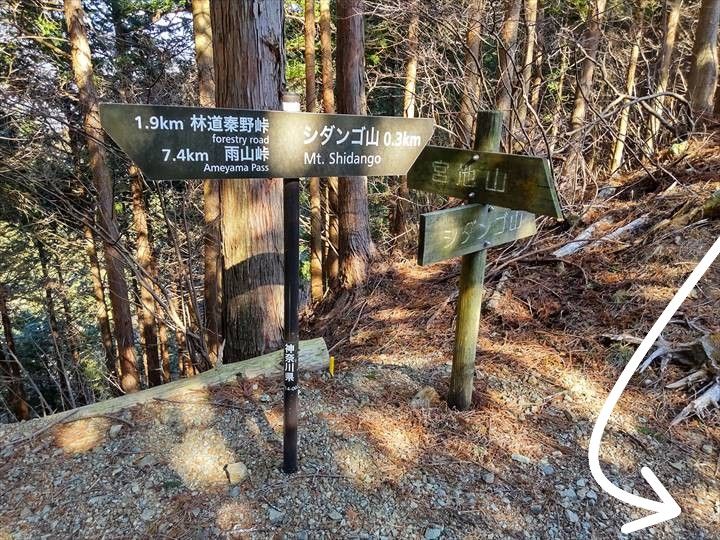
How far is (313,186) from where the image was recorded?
26.8 ft

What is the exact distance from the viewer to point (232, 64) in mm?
3607

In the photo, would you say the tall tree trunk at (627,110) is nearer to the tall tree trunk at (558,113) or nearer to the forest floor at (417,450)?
the tall tree trunk at (558,113)

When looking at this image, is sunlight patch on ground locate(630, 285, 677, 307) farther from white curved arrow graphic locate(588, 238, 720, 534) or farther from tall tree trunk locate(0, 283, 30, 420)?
tall tree trunk locate(0, 283, 30, 420)

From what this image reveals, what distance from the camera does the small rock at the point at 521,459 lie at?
8.87 ft

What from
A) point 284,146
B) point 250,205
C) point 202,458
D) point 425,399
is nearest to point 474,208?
point 284,146

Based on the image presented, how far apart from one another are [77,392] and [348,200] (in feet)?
35.7

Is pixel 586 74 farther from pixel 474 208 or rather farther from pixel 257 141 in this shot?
pixel 257 141

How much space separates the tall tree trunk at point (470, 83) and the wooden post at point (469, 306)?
14.0 ft

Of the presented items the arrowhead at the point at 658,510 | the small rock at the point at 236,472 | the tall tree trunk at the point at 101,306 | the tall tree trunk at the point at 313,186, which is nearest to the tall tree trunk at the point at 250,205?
the small rock at the point at 236,472

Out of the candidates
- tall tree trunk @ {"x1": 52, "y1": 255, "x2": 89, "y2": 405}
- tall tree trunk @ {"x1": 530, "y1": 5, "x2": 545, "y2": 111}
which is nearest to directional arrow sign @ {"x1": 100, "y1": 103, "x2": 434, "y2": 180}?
tall tree trunk @ {"x1": 530, "y1": 5, "x2": 545, "y2": 111}

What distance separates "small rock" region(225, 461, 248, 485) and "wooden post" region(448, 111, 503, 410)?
1493 mm

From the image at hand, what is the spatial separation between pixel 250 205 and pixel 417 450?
8.18ft

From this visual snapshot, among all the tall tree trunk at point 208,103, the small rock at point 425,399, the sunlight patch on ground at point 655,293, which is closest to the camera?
the small rock at point 425,399

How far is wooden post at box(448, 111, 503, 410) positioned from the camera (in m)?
2.73
